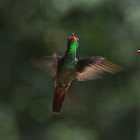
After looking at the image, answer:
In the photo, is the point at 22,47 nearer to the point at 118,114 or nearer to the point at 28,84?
the point at 28,84

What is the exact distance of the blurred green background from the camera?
398 centimetres

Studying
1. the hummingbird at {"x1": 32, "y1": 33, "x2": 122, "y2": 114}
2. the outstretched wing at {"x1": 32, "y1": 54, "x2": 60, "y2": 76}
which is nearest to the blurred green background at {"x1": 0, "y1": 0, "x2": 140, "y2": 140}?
the hummingbird at {"x1": 32, "y1": 33, "x2": 122, "y2": 114}

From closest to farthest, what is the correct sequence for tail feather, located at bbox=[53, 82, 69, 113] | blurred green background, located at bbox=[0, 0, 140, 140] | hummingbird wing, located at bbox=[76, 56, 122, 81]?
hummingbird wing, located at bbox=[76, 56, 122, 81] → tail feather, located at bbox=[53, 82, 69, 113] → blurred green background, located at bbox=[0, 0, 140, 140]

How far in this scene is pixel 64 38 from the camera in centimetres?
408

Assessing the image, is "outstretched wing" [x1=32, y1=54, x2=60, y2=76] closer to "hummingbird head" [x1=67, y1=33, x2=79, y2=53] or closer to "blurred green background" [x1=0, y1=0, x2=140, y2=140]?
"hummingbird head" [x1=67, y1=33, x2=79, y2=53]

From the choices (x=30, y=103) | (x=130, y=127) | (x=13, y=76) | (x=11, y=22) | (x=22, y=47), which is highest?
(x=11, y=22)

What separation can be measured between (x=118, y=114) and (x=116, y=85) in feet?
1.18

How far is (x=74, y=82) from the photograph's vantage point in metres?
4.35

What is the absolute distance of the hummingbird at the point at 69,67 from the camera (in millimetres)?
1981

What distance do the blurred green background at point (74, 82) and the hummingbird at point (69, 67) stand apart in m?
1.51

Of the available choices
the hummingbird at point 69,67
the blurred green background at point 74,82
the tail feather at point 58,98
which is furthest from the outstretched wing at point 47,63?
the blurred green background at point 74,82

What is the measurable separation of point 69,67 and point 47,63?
0.22 m

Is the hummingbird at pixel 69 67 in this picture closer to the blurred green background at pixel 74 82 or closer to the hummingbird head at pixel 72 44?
the hummingbird head at pixel 72 44

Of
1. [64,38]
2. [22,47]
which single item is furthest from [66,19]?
[22,47]
